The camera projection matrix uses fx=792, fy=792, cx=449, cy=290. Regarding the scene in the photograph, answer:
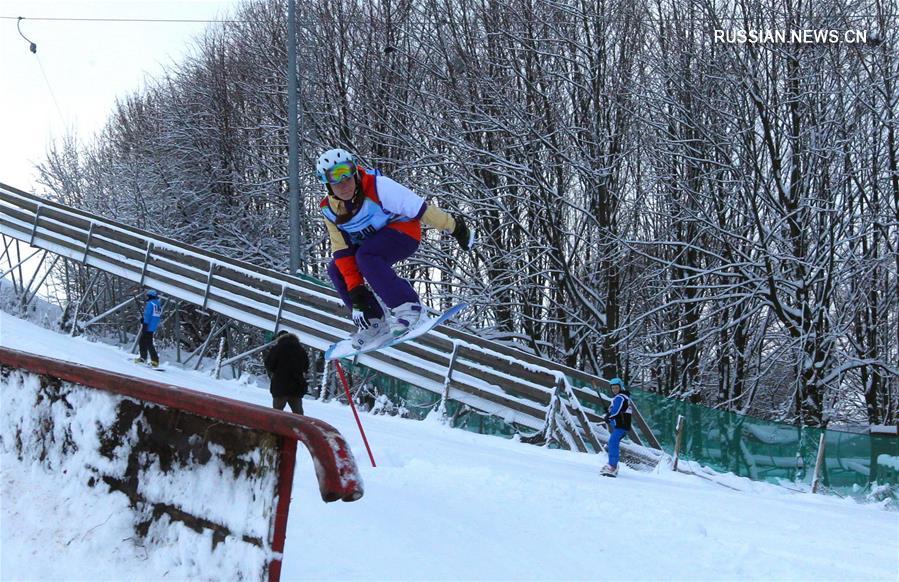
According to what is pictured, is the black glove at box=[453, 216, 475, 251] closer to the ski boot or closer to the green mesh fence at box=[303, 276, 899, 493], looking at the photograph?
the ski boot

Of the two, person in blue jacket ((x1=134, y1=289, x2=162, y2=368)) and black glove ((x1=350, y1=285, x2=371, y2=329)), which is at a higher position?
black glove ((x1=350, y1=285, x2=371, y2=329))

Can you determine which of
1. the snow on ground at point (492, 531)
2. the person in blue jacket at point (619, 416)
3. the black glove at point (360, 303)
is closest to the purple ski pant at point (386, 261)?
the black glove at point (360, 303)

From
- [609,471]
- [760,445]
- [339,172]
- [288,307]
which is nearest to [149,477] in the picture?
[339,172]

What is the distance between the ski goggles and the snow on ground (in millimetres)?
2447

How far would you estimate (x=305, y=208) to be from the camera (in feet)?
83.2

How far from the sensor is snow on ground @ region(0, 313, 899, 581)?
4305mm

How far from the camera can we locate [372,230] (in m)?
7.01

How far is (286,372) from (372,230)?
380 centimetres

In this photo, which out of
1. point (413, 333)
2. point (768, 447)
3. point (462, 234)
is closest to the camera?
point (462, 234)

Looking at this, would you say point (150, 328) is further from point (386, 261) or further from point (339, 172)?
point (339, 172)

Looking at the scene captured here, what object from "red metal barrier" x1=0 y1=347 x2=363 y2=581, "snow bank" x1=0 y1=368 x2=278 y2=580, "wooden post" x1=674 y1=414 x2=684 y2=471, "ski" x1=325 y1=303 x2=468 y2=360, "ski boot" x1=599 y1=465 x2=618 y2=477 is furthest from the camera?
"wooden post" x1=674 y1=414 x2=684 y2=471

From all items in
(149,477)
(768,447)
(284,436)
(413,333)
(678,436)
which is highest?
(284,436)

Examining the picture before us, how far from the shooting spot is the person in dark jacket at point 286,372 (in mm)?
10125

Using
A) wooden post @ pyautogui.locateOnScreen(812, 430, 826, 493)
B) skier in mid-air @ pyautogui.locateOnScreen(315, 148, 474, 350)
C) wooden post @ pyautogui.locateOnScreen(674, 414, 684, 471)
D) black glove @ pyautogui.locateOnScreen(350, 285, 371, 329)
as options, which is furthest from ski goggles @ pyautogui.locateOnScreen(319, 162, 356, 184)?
wooden post @ pyautogui.locateOnScreen(812, 430, 826, 493)
